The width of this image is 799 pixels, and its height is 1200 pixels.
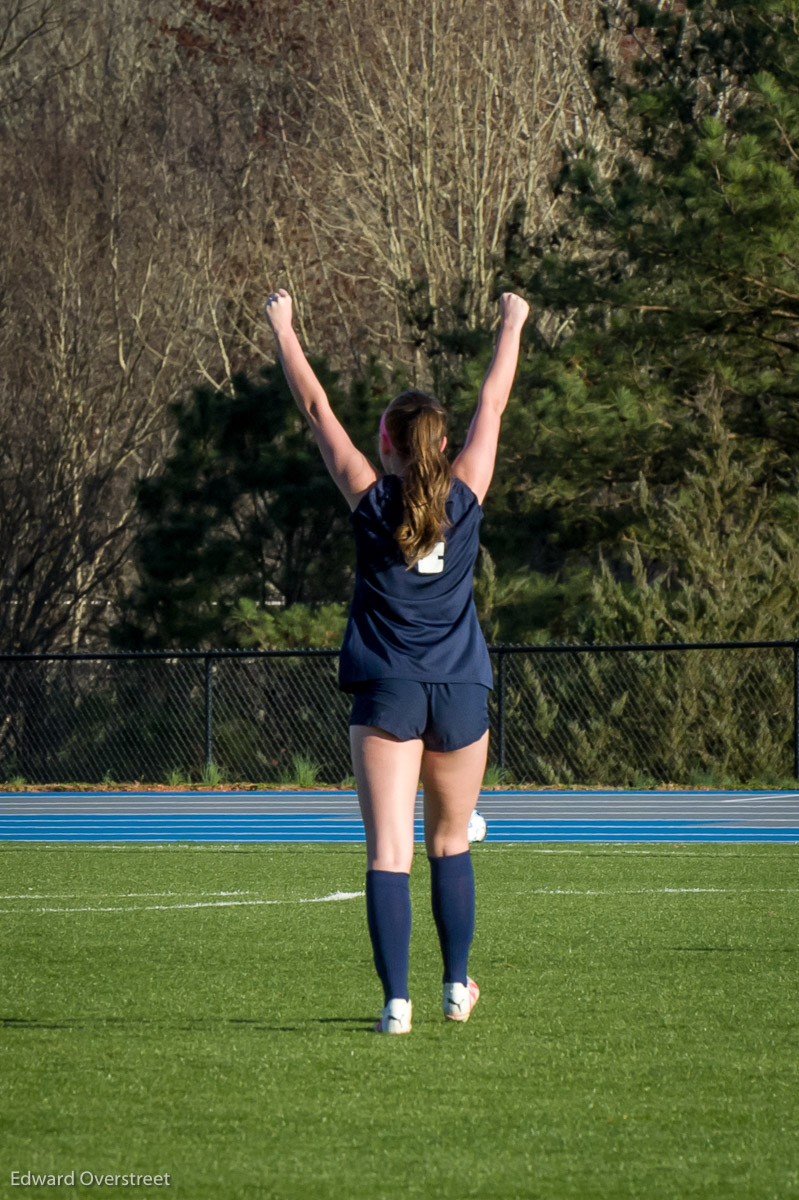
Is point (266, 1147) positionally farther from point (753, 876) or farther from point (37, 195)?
point (37, 195)

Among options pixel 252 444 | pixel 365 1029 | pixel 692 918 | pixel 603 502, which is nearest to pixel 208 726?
pixel 252 444

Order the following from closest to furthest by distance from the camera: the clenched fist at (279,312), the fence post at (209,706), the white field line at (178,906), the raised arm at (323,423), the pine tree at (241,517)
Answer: the raised arm at (323,423), the clenched fist at (279,312), the white field line at (178,906), the fence post at (209,706), the pine tree at (241,517)

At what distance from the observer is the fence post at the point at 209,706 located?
74.7 ft

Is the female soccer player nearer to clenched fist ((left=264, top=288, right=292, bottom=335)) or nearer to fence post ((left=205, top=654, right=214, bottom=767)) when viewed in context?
clenched fist ((left=264, top=288, right=292, bottom=335))

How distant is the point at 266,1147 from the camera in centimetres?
396

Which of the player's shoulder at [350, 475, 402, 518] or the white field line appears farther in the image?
the white field line

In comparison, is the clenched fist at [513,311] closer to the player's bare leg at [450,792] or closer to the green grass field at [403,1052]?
the player's bare leg at [450,792]

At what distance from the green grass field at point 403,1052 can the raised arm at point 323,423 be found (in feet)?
5.15

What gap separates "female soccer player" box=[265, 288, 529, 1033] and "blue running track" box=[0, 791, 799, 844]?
340 inches

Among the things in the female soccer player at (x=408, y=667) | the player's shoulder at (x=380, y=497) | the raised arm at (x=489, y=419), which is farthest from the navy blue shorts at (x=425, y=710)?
the raised arm at (x=489, y=419)

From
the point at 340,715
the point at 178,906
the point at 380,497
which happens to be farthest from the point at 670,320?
the point at 380,497

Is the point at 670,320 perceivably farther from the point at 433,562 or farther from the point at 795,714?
the point at 433,562

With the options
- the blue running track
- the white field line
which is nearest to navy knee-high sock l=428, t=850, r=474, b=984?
the white field line

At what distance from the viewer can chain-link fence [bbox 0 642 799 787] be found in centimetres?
2128
